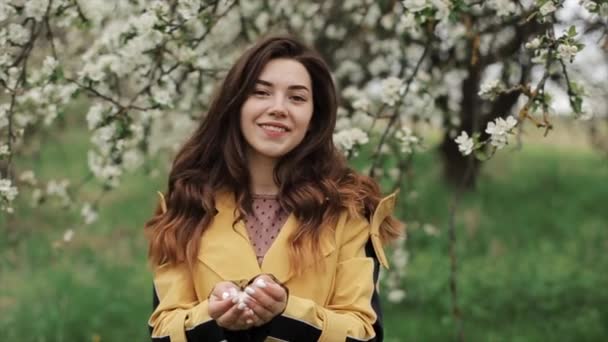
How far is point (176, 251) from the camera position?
227 centimetres

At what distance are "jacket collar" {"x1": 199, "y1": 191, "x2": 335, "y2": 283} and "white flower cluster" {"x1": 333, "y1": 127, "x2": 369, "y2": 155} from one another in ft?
2.39

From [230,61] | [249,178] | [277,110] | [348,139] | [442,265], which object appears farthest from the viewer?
[442,265]

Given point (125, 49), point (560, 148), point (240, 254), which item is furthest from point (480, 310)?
point (560, 148)

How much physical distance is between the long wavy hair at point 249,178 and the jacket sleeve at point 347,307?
0.27ft

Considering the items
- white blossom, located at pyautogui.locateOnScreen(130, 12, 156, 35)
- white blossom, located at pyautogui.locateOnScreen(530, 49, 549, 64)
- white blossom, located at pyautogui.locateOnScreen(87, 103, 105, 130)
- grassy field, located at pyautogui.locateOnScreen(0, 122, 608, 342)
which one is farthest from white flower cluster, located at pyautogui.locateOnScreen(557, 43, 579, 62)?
grassy field, located at pyautogui.locateOnScreen(0, 122, 608, 342)

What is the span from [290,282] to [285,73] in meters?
0.55

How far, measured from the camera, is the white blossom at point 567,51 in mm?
2338

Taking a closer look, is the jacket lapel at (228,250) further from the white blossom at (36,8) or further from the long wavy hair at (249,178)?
the white blossom at (36,8)

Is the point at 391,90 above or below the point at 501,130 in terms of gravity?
above

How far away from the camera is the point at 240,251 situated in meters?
2.24

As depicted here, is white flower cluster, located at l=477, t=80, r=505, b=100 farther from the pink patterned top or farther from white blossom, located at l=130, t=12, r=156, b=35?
white blossom, located at l=130, t=12, r=156, b=35

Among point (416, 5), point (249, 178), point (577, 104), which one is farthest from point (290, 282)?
point (577, 104)

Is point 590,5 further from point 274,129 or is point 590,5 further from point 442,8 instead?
point 274,129

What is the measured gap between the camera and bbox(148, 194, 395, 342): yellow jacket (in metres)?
2.13
